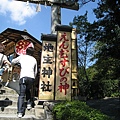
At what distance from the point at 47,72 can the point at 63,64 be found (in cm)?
62

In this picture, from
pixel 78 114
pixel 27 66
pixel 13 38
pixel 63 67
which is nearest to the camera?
pixel 78 114

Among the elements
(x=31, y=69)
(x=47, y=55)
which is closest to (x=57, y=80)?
(x=47, y=55)

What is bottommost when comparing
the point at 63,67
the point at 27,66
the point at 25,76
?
the point at 25,76

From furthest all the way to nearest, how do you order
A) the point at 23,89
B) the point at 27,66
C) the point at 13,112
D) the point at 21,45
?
the point at 21,45, the point at 13,112, the point at 27,66, the point at 23,89

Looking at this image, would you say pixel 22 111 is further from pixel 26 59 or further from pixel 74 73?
pixel 74 73

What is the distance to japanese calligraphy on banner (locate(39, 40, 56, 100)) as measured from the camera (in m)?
6.41

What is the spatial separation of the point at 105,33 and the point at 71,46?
87.8 inches

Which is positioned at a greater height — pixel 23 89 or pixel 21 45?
pixel 21 45

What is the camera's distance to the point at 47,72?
→ 6.61 metres

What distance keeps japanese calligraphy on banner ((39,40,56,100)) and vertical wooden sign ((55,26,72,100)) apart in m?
0.18

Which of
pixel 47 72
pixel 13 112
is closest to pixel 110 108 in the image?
pixel 47 72

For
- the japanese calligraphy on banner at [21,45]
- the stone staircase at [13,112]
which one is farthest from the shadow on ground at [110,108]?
the japanese calligraphy on banner at [21,45]

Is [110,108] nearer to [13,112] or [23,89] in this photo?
[13,112]

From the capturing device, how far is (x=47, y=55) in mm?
6781
